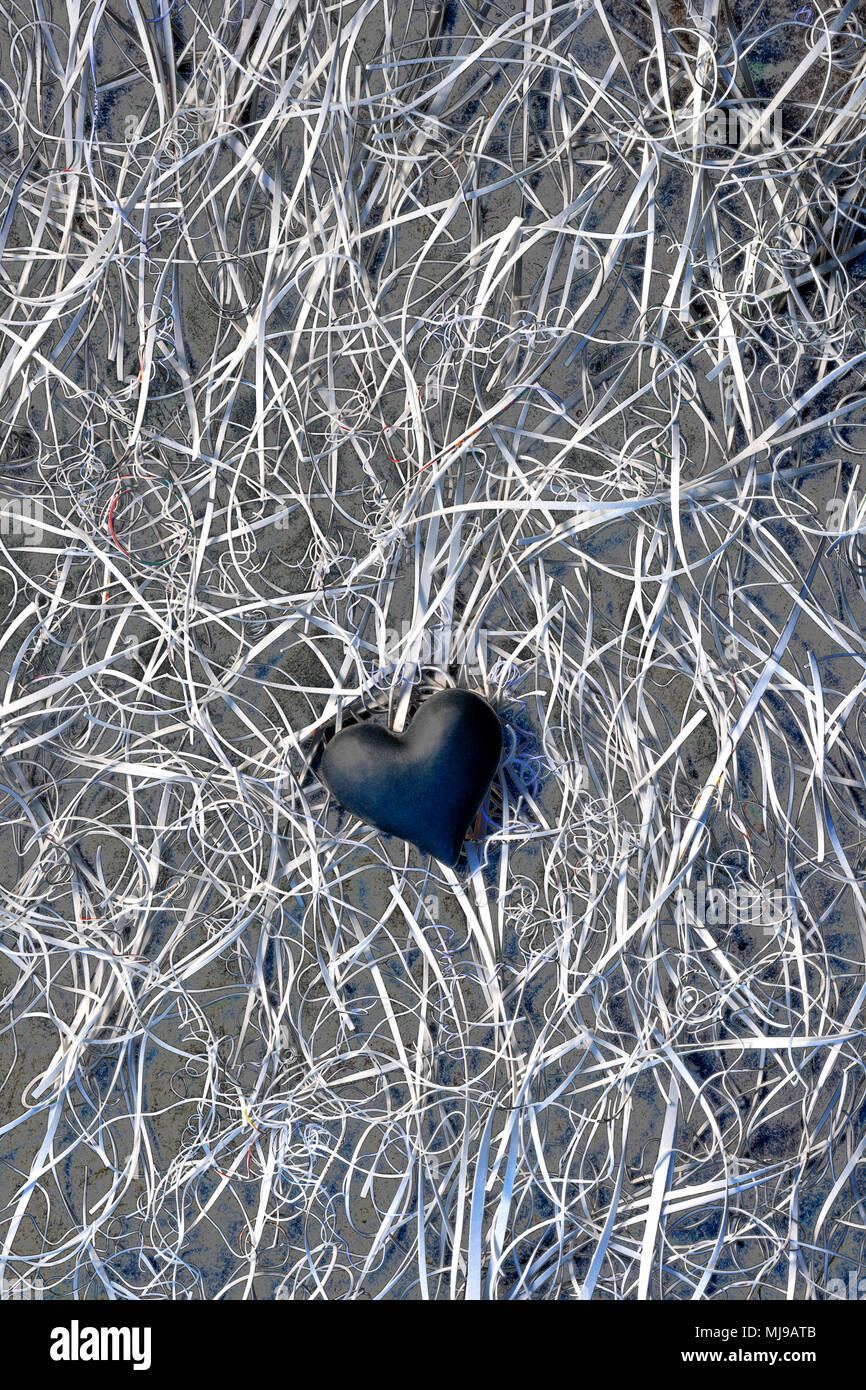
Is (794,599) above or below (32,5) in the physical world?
below

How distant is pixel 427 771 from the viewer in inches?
32.5

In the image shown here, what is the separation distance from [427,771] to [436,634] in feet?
0.49

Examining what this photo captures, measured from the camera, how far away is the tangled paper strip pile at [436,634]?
2.85 ft

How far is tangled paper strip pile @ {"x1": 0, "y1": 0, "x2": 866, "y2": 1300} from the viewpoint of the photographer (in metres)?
0.87

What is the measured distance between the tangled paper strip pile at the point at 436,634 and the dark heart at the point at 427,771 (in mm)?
52

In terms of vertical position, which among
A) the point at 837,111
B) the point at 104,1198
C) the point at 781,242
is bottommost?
the point at 104,1198

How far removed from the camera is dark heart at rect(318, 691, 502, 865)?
83 cm

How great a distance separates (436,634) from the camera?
886 millimetres

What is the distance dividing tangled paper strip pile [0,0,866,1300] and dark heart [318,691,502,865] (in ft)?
0.17

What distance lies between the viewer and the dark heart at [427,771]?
32.5 inches
